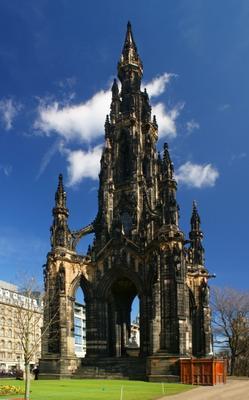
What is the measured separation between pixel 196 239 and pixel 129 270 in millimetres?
11259

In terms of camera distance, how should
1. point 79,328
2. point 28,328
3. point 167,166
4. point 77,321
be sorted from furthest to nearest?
point 79,328, point 77,321, point 167,166, point 28,328

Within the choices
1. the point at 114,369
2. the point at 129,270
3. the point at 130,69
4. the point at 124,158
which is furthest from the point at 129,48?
the point at 114,369

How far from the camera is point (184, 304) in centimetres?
4328

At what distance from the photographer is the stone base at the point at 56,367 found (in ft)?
151

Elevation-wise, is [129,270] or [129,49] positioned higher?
[129,49]

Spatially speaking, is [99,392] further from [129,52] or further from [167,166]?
[129,52]

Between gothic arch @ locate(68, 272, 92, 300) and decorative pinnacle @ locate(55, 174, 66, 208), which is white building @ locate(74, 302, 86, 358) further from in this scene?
decorative pinnacle @ locate(55, 174, 66, 208)

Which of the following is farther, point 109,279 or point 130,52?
point 130,52

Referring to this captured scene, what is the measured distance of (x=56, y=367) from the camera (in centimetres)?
4644

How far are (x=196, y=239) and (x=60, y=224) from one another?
1693 centimetres

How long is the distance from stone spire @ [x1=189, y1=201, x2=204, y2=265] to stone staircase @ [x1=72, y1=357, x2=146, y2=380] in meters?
14.3

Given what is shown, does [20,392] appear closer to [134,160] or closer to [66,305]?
[66,305]

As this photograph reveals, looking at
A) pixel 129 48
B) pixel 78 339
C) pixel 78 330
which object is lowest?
pixel 78 339

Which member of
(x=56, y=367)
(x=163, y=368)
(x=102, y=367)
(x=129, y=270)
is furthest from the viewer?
(x=129, y=270)
